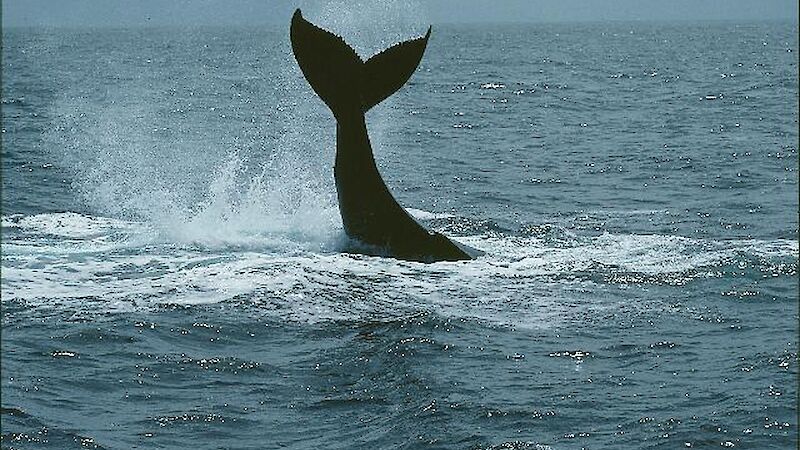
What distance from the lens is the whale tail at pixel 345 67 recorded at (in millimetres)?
13555

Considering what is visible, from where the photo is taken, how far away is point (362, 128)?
553 inches

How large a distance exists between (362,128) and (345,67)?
0.68m

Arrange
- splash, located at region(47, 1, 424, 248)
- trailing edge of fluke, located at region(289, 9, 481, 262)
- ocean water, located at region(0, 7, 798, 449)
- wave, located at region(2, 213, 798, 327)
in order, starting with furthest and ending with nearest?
splash, located at region(47, 1, 424, 248) < trailing edge of fluke, located at region(289, 9, 481, 262) < wave, located at region(2, 213, 798, 327) < ocean water, located at region(0, 7, 798, 449)

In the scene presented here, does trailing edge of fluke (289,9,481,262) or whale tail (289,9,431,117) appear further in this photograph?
trailing edge of fluke (289,9,481,262)

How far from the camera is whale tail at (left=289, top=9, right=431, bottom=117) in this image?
44.5 ft

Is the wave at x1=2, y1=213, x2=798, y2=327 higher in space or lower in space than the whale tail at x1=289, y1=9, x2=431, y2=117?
lower

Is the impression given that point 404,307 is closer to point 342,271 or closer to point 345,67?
point 342,271

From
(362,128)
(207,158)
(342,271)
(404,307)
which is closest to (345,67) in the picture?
(362,128)

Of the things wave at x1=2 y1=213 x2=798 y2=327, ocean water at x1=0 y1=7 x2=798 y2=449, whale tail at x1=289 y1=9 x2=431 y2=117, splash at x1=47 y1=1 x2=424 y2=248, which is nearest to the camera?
ocean water at x1=0 y1=7 x2=798 y2=449

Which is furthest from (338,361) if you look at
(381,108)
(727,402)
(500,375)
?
(381,108)

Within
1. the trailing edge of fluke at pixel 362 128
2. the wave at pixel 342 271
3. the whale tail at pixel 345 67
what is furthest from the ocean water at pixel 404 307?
the whale tail at pixel 345 67

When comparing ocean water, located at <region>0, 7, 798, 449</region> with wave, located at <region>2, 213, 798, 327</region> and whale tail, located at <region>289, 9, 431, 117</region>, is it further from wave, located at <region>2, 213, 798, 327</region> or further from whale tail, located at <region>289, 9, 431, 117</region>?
whale tail, located at <region>289, 9, 431, 117</region>

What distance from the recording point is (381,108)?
49219 millimetres

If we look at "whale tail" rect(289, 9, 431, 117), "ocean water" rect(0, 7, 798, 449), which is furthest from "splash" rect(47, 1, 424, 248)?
"whale tail" rect(289, 9, 431, 117)
